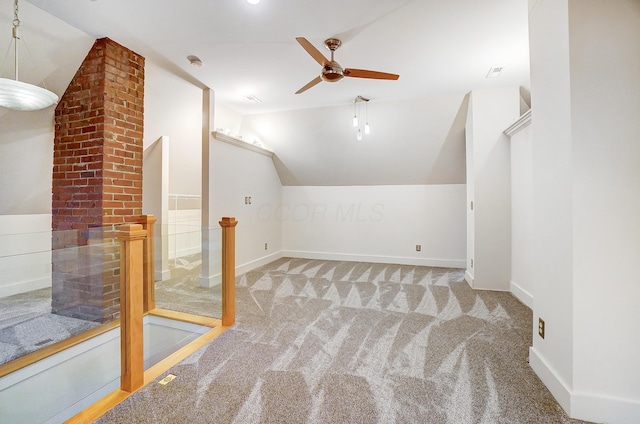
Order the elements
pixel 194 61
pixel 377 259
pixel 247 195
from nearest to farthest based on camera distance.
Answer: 1. pixel 194 61
2. pixel 247 195
3. pixel 377 259

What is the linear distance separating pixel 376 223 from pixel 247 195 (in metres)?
2.49

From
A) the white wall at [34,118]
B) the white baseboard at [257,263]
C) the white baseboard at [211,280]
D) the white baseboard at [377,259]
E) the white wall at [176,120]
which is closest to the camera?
the white wall at [34,118]

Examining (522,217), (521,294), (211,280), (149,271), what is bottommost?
A: (521,294)

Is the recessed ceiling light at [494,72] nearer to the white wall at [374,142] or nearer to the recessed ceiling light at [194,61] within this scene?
the white wall at [374,142]

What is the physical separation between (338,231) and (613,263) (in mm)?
4439

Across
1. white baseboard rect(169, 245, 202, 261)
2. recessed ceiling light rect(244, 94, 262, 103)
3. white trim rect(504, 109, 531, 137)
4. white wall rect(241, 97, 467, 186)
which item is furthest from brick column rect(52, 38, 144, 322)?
white trim rect(504, 109, 531, 137)

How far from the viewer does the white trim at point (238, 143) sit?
13.0ft

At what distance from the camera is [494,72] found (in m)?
3.23

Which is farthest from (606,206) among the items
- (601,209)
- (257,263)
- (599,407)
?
(257,263)

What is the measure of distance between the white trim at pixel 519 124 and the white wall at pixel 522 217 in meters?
0.03

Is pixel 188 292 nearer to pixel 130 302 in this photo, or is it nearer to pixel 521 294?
pixel 130 302

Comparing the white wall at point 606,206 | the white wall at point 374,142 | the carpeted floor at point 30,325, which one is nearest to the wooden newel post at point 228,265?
the carpeted floor at point 30,325

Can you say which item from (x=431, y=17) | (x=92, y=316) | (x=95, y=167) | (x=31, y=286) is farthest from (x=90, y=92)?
A: (x=431, y=17)

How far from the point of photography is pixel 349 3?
2135 millimetres
